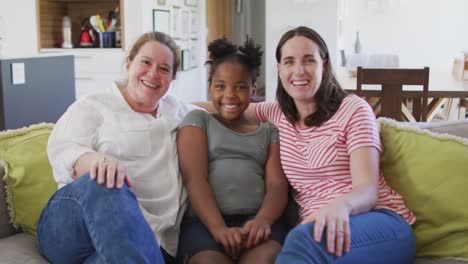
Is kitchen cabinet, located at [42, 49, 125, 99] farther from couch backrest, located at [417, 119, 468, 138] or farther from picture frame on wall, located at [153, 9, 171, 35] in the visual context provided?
couch backrest, located at [417, 119, 468, 138]

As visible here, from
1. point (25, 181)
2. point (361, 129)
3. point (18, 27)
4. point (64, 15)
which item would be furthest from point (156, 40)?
point (64, 15)

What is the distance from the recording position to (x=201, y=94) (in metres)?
6.09

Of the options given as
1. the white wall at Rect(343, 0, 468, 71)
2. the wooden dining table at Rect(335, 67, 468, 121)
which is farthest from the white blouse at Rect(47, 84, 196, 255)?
the white wall at Rect(343, 0, 468, 71)

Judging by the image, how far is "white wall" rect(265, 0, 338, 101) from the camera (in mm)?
4828

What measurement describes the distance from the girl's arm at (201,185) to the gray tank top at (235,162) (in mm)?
30

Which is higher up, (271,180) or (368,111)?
(368,111)

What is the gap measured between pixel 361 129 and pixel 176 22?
13.1 feet

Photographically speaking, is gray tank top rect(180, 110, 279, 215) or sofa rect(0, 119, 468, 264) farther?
gray tank top rect(180, 110, 279, 215)

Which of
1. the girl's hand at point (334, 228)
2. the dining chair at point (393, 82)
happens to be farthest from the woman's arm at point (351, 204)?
the dining chair at point (393, 82)

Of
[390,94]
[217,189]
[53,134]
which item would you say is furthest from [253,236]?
[390,94]

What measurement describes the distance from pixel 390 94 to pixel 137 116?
6.91 ft

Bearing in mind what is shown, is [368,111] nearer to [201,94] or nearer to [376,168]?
[376,168]

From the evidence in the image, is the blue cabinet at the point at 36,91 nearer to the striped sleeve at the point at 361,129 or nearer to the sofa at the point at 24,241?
the sofa at the point at 24,241

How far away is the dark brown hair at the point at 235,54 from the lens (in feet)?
5.95
